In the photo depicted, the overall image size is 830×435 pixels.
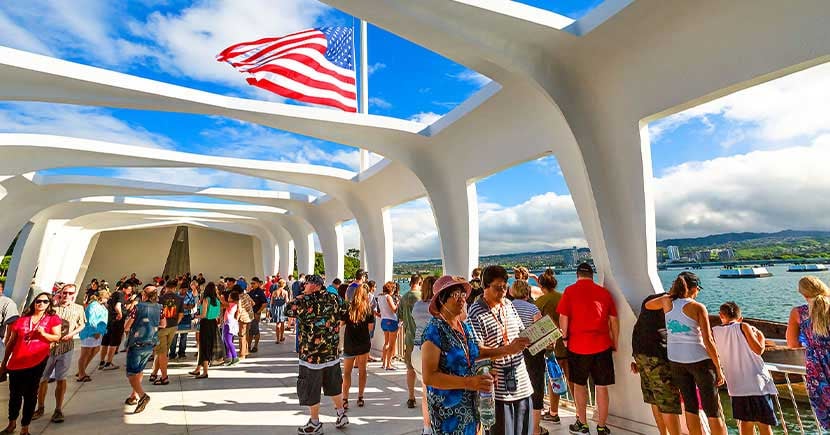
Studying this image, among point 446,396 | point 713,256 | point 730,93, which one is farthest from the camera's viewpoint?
point 713,256

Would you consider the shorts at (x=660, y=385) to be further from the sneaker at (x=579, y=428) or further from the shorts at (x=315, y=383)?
the shorts at (x=315, y=383)

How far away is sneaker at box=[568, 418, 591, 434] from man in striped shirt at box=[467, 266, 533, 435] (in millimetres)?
2089

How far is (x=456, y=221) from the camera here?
26.9 feet

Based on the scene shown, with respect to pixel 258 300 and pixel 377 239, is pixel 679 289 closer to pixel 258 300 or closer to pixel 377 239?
pixel 258 300

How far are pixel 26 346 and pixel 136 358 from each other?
118 centimetres

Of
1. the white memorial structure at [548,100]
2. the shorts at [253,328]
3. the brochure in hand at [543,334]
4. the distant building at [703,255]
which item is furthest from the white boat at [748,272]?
the brochure in hand at [543,334]

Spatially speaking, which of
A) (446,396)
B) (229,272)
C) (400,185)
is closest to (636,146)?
(446,396)

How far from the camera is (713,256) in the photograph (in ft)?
129

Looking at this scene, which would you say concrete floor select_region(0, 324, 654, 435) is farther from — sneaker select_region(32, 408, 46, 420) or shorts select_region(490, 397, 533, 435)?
shorts select_region(490, 397, 533, 435)

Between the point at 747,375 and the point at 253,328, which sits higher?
the point at 747,375

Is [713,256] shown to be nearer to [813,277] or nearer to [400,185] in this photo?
[400,185]

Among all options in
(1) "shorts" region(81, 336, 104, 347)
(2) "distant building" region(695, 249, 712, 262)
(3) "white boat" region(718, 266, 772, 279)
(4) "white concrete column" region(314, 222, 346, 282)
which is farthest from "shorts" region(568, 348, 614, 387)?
(3) "white boat" region(718, 266, 772, 279)

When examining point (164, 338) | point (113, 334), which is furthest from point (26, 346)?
point (113, 334)

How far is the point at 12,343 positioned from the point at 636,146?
276 inches
